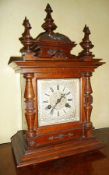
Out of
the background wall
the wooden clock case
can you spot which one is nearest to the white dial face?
the wooden clock case

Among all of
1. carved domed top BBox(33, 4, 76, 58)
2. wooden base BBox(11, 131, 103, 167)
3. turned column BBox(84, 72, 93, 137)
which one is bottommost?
wooden base BBox(11, 131, 103, 167)

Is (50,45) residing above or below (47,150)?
above

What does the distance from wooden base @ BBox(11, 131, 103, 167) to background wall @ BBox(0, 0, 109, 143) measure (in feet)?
0.62

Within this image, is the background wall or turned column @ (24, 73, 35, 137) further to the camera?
the background wall

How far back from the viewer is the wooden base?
0.77 metres

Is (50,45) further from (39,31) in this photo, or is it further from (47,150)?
(47,150)

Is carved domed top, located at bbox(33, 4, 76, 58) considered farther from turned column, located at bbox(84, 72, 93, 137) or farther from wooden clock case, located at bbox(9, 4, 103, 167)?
turned column, located at bbox(84, 72, 93, 137)

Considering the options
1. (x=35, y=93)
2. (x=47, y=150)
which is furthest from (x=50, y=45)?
(x=47, y=150)

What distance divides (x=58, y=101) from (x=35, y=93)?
0.12m

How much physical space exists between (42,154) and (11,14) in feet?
2.44

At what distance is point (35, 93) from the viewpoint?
806 millimetres

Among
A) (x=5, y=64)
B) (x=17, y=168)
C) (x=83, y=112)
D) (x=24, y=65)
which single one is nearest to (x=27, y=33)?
(x=24, y=65)

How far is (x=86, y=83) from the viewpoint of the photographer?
917mm

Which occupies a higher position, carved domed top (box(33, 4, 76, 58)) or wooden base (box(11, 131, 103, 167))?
carved domed top (box(33, 4, 76, 58))
